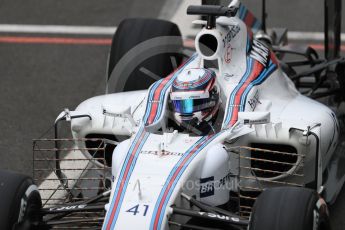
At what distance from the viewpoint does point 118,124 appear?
825 cm

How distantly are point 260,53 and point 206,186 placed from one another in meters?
1.89

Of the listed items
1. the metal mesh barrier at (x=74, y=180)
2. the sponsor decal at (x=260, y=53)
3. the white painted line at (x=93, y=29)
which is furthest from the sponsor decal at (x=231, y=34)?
the white painted line at (x=93, y=29)

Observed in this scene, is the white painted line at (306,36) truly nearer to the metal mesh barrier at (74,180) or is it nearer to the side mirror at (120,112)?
the metal mesh barrier at (74,180)

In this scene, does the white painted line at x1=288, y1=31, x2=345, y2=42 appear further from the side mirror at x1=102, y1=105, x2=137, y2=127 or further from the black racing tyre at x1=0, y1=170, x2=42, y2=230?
the black racing tyre at x1=0, y1=170, x2=42, y2=230

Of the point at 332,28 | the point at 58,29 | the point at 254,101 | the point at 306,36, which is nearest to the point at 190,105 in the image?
the point at 254,101

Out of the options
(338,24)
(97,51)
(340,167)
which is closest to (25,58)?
(97,51)

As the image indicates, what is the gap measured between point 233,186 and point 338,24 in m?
3.07

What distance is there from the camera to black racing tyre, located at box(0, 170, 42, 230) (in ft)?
23.6

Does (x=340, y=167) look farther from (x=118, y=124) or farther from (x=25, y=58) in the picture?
(x=25, y=58)

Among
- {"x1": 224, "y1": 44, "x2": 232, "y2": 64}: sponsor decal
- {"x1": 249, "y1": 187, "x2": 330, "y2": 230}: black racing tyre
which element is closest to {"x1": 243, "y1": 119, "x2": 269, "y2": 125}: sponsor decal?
{"x1": 249, "y1": 187, "x2": 330, "y2": 230}: black racing tyre

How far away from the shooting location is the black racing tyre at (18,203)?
7191mm

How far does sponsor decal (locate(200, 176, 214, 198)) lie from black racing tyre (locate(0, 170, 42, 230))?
1.17m

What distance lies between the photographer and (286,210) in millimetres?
6867

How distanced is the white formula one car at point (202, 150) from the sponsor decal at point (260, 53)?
0.01m
